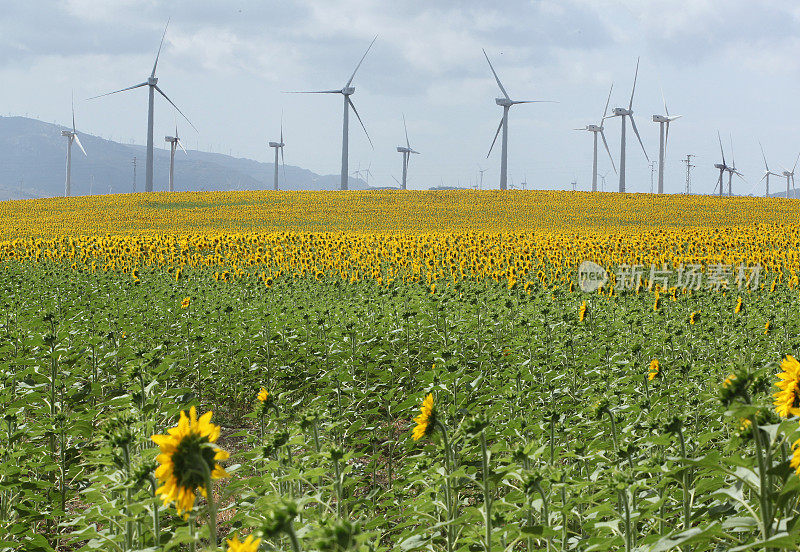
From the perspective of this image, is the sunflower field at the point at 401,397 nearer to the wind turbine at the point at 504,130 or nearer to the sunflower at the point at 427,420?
the sunflower at the point at 427,420

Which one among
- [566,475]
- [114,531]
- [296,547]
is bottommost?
[114,531]

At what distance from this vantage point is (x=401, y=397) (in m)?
7.02

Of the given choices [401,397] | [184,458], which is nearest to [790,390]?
[184,458]

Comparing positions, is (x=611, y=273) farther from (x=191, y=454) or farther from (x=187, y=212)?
(x=187, y=212)

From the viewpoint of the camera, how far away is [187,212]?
42188mm

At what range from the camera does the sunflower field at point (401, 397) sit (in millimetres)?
2369

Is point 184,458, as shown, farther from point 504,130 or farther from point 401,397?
point 504,130

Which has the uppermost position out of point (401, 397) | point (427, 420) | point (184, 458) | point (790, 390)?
point (790, 390)

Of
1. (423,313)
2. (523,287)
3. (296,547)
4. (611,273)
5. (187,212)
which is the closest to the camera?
(296,547)

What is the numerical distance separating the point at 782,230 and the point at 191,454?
2575 cm

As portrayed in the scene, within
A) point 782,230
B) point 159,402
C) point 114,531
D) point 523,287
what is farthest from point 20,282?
point 782,230

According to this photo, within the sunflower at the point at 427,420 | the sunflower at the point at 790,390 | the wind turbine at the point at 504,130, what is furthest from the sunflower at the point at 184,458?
the wind turbine at the point at 504,130

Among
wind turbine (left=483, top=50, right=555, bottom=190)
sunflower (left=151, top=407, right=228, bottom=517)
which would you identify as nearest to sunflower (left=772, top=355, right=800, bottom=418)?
sunflower (left=151, top=407, right=228, bottom=517)

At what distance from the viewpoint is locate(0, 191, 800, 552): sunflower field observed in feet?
7.77
